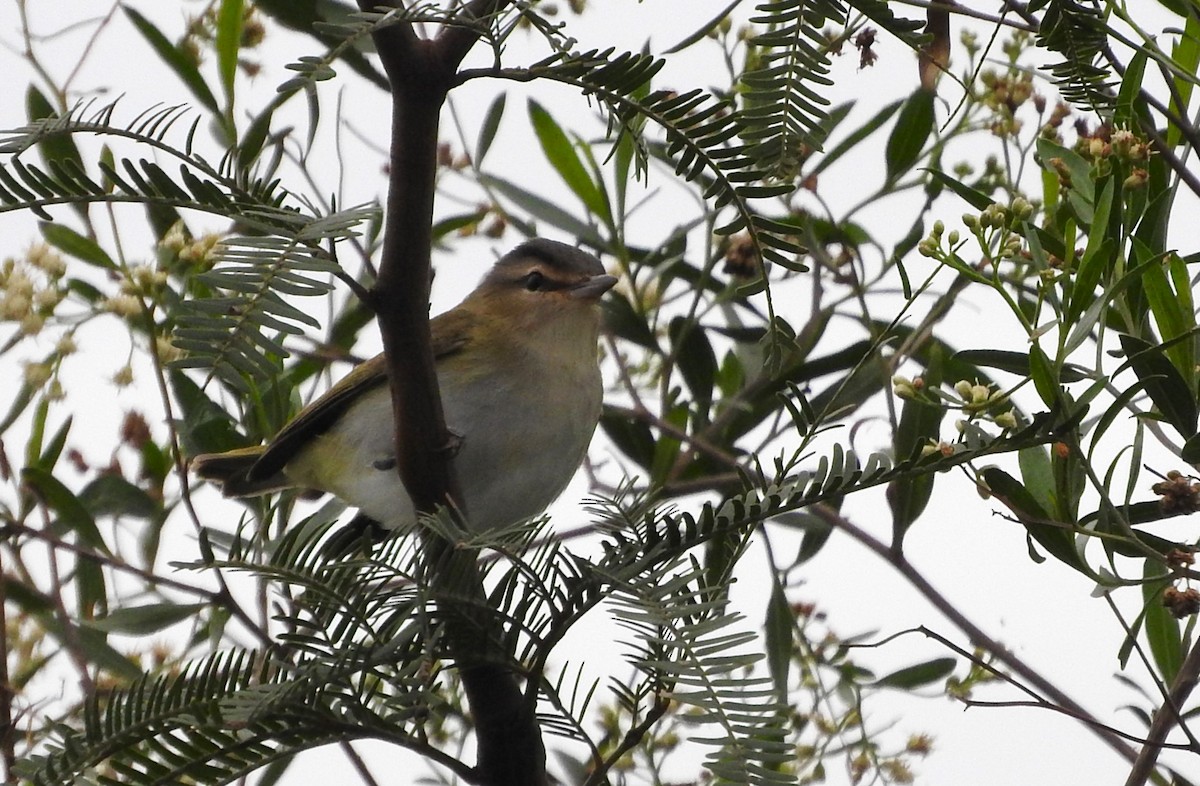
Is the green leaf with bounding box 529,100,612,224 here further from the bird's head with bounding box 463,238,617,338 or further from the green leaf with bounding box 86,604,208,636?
the green leaf with bounding box 86,604,208,636

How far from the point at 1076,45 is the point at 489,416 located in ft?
6.85

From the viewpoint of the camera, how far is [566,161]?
339cm

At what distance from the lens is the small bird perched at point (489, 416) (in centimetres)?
329

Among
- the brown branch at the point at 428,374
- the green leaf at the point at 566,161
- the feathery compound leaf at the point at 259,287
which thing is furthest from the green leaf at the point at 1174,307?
the green leaf at the point at 566,161

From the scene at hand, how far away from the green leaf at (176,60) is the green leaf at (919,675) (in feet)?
6.34

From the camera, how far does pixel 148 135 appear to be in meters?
1.27

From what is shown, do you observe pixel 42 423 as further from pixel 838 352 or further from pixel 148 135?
pixel 148 135

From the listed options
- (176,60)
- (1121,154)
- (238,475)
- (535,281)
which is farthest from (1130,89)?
(238,475)

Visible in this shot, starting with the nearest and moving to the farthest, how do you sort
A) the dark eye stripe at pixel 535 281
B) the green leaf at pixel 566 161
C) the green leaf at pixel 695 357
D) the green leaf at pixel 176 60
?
1. the green leaf at pixel 176 60
2. the green leaf at pixel 695 357
3. the green leaf at pixel 566 161
4. the dark eye stripe at pixel 535 281

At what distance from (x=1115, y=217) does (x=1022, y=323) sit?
0.78 ft

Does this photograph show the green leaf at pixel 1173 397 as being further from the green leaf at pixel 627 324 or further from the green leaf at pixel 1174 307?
the green leaf at pixel 627 324

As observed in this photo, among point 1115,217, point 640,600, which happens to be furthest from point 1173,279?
point 640,600

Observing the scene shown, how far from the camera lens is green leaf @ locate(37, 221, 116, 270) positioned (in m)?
2.94

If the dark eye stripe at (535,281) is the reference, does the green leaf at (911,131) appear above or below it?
below
